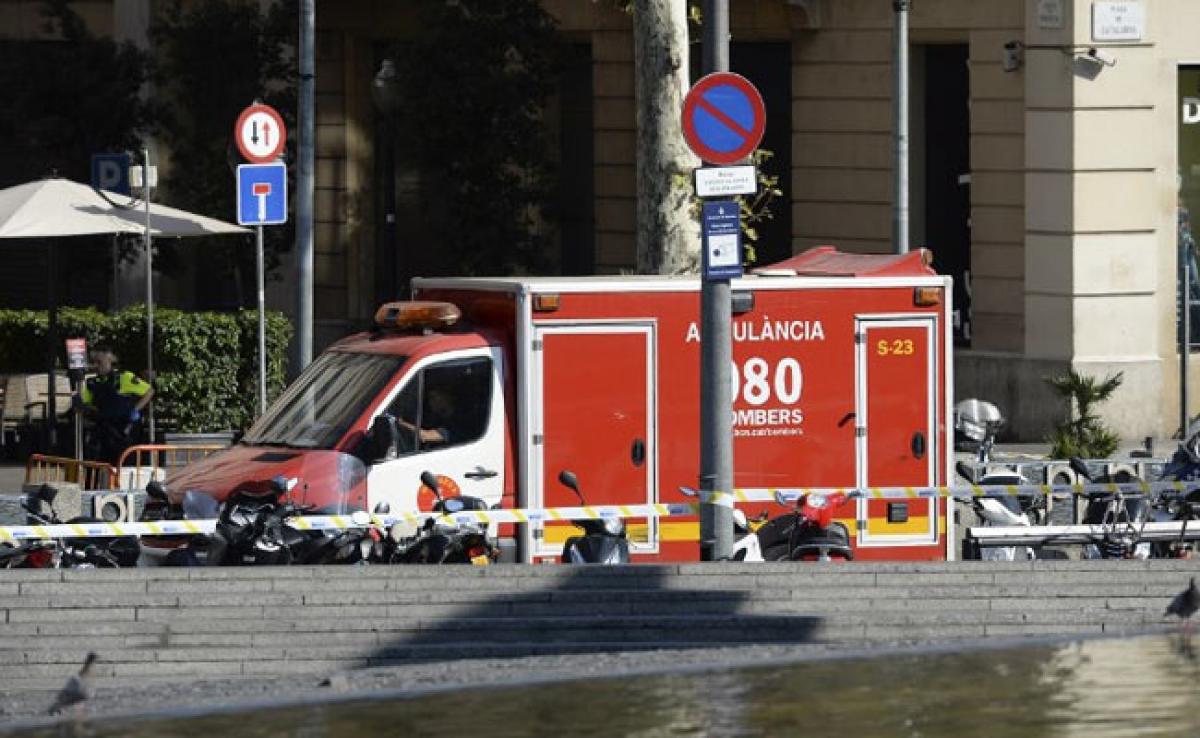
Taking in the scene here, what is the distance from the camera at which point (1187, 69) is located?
88.2 ft

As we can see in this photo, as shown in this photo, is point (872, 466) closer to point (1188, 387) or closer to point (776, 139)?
point (1188, 387)

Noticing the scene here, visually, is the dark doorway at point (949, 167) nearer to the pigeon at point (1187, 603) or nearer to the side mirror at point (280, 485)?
the side mirror at point (280, 485)

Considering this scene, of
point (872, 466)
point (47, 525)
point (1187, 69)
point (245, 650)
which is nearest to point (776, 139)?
point (1187, 69)

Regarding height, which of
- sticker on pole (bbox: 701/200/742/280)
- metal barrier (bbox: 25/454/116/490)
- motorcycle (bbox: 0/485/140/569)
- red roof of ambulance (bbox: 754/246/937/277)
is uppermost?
sticker on pole (bbox: 701/200/742/280)

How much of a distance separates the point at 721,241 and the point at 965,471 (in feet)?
9.63

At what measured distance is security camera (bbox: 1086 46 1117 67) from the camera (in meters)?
26.2

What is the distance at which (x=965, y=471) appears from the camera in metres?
16.8

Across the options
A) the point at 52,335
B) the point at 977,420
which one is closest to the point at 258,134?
the point at 52,335

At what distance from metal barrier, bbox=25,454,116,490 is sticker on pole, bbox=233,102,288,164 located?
3168 mm

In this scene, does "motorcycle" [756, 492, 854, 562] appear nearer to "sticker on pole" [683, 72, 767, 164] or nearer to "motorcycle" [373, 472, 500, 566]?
"motorcycle" [373, 472, 500, 566]

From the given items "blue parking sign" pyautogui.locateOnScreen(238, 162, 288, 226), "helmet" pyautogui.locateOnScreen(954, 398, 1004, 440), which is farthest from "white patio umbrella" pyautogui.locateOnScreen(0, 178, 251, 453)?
"helmet" pyautogui.locateOnScreen(954, 398, 1004, 440)

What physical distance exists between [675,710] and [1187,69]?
57.7ft

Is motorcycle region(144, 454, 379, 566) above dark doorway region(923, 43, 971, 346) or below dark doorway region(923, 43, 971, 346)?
below

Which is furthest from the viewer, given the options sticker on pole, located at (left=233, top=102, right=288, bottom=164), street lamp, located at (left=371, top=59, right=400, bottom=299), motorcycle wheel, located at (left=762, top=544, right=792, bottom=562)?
street lamp, located at (left=371, top=59, right=400, bottom=299)
